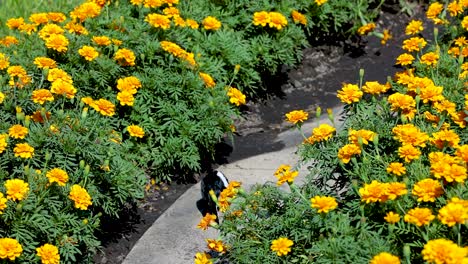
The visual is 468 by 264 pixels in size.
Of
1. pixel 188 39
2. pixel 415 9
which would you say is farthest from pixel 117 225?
pixel 415 9

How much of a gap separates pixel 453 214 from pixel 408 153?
642mm

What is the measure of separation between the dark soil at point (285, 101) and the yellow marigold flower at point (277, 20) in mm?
604

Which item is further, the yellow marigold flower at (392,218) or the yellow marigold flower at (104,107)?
the yellow marigold flower at (104,107)

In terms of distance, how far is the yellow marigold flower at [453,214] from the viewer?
139 inches

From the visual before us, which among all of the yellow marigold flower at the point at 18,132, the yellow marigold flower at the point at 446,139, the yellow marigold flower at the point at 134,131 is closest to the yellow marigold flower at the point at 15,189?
the yellow marigold flower at the point at 18,132

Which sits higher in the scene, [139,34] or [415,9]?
[139,34]

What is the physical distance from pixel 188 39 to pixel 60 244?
197 cm

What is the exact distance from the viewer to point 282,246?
4016 mm

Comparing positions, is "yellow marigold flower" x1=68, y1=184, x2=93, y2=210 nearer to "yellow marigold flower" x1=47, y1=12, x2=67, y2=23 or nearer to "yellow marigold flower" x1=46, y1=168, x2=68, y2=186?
"yellow marigold flower" x1=46, y1=168, x2=68, y2=186

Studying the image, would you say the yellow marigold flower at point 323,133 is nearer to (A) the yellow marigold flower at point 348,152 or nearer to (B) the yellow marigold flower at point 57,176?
(A) the yellow marigold flower at point 348,152

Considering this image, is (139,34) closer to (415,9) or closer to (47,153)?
(47,153)

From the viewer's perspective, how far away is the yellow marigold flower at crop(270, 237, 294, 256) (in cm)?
401

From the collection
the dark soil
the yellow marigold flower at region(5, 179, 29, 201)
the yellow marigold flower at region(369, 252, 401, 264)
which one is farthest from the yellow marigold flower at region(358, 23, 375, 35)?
the yellow marigold flower at region(369, 252, 401, 264)

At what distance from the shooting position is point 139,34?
5.91m
